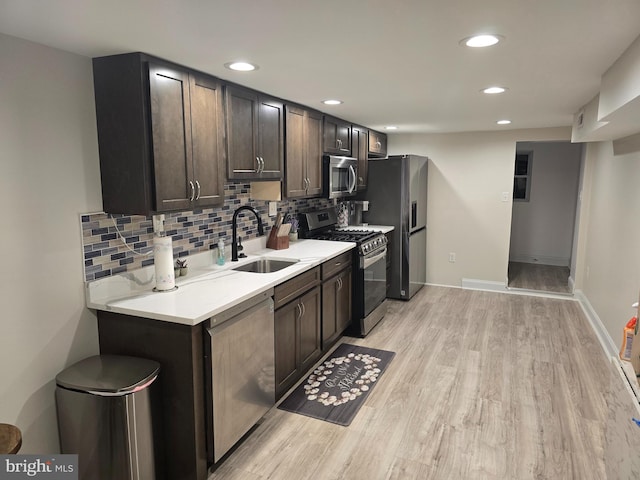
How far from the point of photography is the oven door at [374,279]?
13.2 ft

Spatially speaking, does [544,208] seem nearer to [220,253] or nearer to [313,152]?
[313,152]

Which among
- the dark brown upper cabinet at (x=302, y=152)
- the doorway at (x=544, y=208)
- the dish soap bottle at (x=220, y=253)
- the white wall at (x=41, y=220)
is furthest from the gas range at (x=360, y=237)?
the doorway at (x=544, y=208)

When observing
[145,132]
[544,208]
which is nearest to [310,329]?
[145,132]

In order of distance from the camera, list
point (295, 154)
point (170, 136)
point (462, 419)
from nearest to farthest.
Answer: point (170, 136)
point (462, 419)
point (295, 154)

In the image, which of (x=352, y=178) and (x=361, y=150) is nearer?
(x=352, y=178)

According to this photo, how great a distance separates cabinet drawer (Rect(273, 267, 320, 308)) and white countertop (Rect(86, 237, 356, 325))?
0.21 feet

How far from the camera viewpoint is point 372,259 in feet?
13.6

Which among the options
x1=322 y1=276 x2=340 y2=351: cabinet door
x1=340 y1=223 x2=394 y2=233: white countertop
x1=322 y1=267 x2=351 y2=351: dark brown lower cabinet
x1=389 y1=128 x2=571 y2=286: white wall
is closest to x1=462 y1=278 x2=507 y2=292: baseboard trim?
x1=389 y1=128 x2=571 y2=286: white wall

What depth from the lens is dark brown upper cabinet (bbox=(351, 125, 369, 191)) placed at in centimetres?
465

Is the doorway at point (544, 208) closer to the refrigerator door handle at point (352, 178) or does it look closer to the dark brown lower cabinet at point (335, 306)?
the refrigerator door handle at point (352, 178)

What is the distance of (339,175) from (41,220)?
2.80 meters

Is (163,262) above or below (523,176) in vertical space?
below

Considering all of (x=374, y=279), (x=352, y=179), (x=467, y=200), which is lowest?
(x=374, y=279)

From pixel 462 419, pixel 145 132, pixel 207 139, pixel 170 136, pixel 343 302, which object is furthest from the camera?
pixel 343 302
